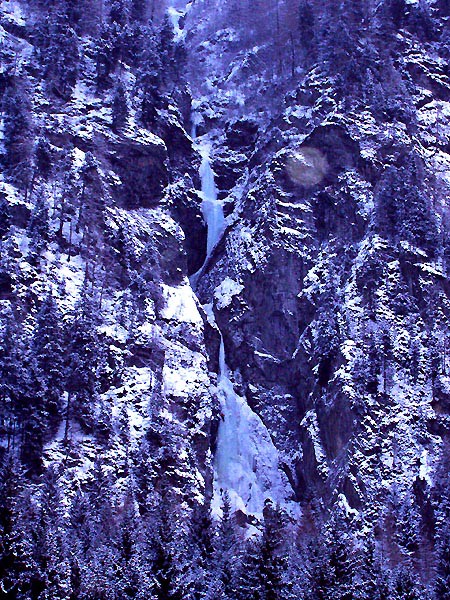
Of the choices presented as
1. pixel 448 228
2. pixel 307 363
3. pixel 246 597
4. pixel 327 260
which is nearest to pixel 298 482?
pixel 307 363

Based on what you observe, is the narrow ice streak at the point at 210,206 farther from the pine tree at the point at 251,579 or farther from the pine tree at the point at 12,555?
the pine tree at the point at 12,555

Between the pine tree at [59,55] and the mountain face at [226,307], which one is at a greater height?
the pine tree at [59,55]

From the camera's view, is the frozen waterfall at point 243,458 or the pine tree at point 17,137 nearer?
the frozen waterfall at point 243,458

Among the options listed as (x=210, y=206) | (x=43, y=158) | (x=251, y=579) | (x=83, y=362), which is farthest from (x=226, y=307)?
(x=251, y=579)

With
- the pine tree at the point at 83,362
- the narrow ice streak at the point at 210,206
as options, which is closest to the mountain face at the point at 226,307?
the pine tree at the point at 83,362

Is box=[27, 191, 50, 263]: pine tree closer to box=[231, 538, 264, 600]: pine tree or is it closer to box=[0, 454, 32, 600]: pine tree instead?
box=[0, 454, 32, 600]: pine tree

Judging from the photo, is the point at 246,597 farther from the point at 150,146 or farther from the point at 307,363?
the point at 150,146

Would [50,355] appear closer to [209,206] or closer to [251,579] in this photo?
[251,579]
